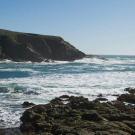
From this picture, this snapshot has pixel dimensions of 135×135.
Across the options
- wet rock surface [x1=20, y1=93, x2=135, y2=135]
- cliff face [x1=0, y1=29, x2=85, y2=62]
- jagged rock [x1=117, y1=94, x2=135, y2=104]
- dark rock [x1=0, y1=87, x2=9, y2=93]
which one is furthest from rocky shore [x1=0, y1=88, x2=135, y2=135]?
cliff face [x1=0, y1=29, x2=85, y2=62]

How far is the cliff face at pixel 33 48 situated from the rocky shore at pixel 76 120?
311 ft

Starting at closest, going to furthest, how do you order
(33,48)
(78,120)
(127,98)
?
(78,120), (127,98), (33,48)

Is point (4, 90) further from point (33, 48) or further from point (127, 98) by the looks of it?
A: point (33, 48)

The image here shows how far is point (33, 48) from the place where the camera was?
135m

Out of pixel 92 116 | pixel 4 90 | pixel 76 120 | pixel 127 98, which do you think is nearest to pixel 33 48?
pixel 4 90

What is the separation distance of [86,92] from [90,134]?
2465cm

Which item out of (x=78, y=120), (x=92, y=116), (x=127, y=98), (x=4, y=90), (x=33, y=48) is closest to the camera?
(x=78, y=120)

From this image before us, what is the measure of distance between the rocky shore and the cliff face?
9483cm

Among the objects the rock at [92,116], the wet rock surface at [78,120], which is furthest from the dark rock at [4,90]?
the rock at [92,116]

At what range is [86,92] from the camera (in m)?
47.8

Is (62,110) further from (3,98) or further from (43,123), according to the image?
(3,98)

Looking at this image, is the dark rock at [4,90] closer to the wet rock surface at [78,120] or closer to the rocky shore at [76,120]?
the rocky shore at [76,120]

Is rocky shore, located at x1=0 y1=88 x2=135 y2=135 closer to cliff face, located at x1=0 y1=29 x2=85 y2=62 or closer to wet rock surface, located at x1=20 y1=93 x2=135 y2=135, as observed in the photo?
wet rock surface, located at x1=20 y1=93 x2=135 y2=135

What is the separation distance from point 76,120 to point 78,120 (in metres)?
0.15
